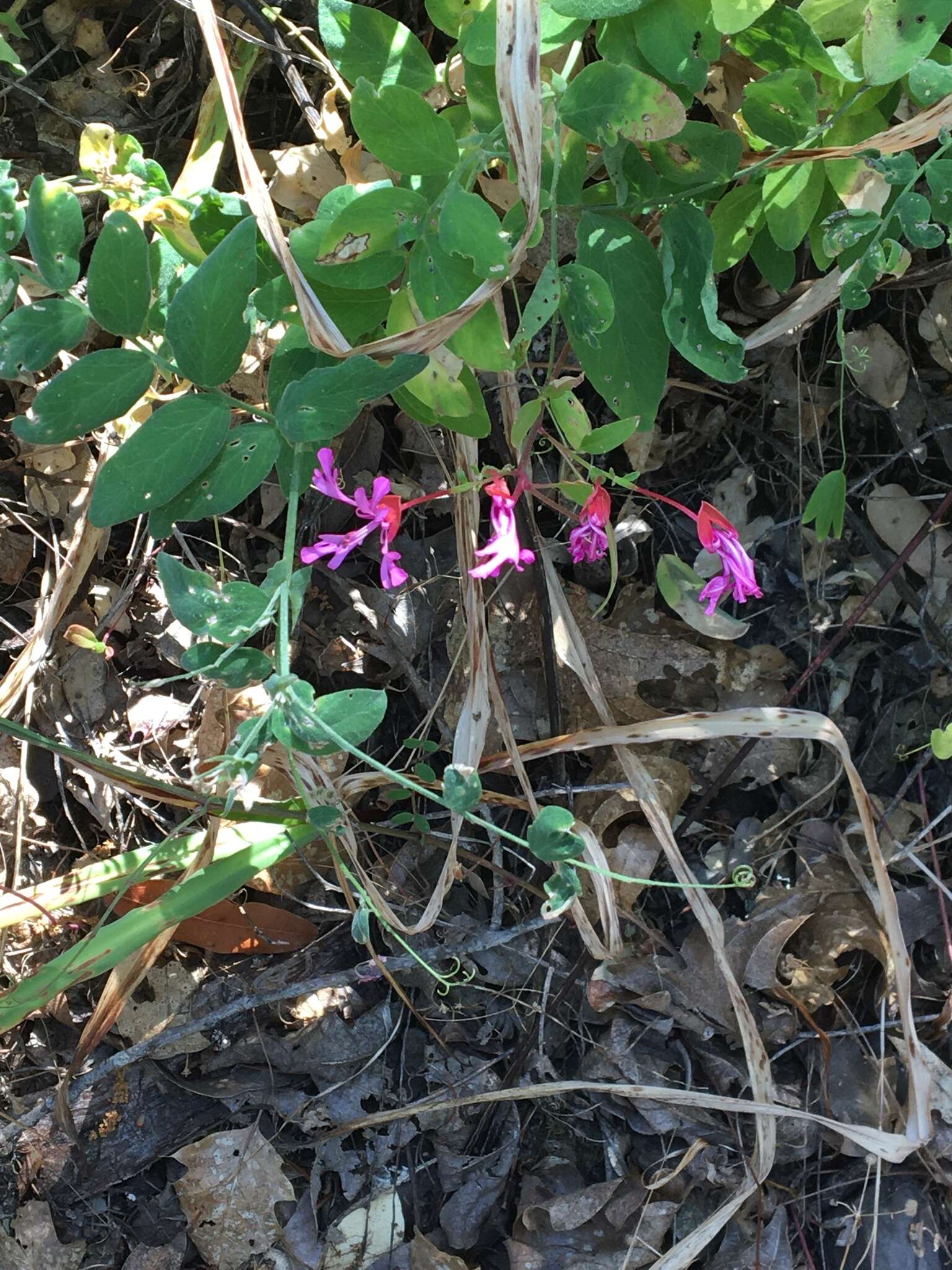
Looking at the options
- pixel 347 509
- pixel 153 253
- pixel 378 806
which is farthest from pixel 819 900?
pixel 153 253

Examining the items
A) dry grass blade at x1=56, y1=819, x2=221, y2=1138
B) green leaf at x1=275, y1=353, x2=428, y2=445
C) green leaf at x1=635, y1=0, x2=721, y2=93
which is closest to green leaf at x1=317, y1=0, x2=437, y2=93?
green leaf at x1=635, y1=0, x2=721, y2=93

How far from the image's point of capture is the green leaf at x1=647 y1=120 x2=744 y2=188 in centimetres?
108

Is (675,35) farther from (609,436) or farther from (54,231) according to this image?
(54,231)

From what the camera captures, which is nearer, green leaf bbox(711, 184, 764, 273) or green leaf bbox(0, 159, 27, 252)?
green leaf bbox(0, 159, 27, 252)

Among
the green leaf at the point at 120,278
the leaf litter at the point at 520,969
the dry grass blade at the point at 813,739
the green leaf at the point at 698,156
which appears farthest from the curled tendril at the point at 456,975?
the green leaf at the point at 698,156

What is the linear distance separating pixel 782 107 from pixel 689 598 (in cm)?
68

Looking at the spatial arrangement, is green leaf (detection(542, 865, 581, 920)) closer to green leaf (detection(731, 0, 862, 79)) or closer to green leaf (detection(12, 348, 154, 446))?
green leaf (detection(12, 348, 154, 446))

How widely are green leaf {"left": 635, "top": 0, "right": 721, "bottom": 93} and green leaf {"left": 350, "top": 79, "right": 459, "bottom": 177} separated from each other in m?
0.24

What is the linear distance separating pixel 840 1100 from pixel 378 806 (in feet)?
3.05

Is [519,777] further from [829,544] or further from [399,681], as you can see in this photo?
[829,544]

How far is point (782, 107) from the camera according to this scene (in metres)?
1.09

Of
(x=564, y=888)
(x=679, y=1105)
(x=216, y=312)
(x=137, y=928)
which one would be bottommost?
(x=679, y=1105)

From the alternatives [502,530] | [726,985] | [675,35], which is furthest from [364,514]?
[726,985]

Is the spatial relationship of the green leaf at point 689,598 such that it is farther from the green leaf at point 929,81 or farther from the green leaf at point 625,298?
the green leaf at point 929,81
